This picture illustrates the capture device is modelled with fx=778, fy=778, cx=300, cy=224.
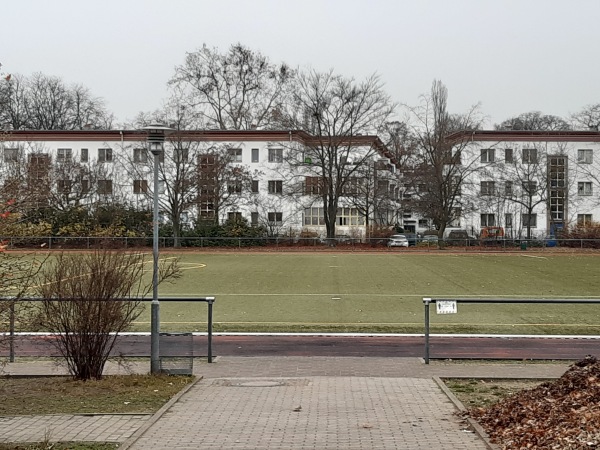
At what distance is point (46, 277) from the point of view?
1220 cm

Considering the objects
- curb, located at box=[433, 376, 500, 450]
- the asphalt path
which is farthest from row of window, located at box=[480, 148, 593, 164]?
curb, located at box=[433, 376, 500, 450]

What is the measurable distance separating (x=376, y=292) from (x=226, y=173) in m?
43.9

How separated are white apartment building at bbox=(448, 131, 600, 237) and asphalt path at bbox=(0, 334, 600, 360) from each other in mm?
59986

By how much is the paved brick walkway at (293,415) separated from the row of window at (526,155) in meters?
66.9

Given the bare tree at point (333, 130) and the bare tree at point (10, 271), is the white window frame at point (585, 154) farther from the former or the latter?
the bare tree at point (10, 271)

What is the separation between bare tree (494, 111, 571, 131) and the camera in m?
107

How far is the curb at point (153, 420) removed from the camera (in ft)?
27.9

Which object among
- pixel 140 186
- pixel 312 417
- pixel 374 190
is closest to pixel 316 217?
pixel 374 190

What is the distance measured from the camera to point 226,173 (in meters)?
71.9

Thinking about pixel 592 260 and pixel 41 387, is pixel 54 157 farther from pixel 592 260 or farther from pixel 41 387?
pixel 41 387

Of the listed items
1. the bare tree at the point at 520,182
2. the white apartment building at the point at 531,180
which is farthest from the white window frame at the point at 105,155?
the bare tree at the point at 520,182

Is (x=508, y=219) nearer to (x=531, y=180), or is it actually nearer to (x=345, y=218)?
(x=531, y=180)

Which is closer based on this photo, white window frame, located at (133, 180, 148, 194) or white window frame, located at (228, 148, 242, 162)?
white window frame, located at (133, 180, 148, 194)

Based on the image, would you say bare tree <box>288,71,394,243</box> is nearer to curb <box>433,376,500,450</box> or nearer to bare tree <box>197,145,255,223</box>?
bare tree <box>197,145,255,223</box>
